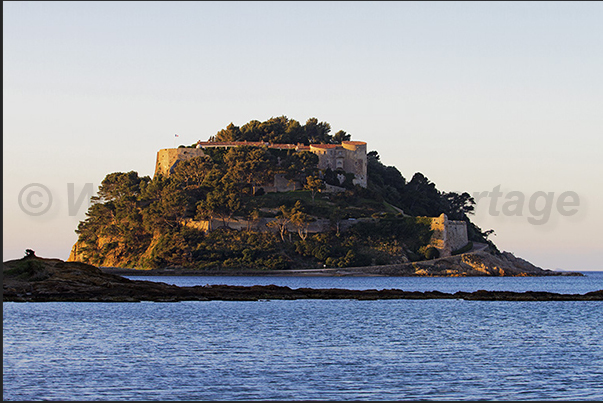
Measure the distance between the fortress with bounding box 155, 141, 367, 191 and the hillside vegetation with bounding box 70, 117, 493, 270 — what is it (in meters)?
1.72

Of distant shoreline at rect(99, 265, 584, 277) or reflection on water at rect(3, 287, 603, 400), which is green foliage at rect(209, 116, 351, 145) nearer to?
distant shoreline at rect(99, 265, 584, 277)

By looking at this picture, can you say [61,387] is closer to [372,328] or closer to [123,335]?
[123,335]

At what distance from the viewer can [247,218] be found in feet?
326

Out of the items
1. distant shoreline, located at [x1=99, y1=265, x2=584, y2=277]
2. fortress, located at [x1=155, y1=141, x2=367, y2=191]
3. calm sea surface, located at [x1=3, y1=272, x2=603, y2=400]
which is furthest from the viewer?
fortress, located at [x1=155, y1=141, x2=367, y2=191]

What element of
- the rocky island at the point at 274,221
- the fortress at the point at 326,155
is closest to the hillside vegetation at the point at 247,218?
the rocky island at the point at 274,221

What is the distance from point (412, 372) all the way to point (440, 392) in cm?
308

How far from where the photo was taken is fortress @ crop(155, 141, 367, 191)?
4390 inches

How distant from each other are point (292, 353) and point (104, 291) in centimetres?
2059

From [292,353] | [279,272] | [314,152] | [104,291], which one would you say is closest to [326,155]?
[314,152]

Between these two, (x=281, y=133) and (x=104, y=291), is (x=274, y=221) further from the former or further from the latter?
(x=104, y=291)

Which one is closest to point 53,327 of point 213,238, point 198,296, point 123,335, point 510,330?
point 123,335

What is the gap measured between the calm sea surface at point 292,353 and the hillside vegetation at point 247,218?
177ft

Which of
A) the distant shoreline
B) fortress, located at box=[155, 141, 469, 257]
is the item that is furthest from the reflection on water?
fortress, located at box=[155, 141, 469, 257]

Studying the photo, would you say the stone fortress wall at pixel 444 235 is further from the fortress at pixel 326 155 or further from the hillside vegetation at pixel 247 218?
the fortress at pixel 326 155
